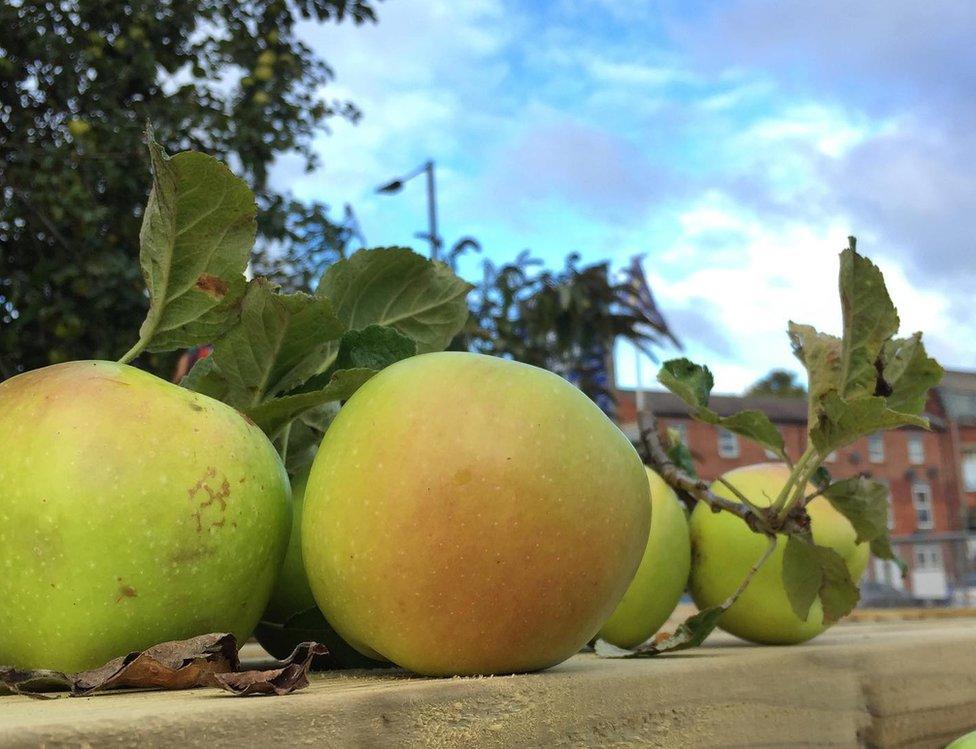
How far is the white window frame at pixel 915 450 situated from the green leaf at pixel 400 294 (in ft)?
141

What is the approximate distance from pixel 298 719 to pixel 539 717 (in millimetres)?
187

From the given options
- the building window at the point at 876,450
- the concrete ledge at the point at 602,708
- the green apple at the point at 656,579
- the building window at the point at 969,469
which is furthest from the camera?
the building window at the point at 969,469

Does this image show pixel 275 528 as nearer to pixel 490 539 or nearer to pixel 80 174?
pixel 490 539

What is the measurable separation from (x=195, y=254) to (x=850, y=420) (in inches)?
24.3

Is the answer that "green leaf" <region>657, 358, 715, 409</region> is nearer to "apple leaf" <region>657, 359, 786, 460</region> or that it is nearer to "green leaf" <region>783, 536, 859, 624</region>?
"apple leaf" <region>657, 359, 786, 460</region>

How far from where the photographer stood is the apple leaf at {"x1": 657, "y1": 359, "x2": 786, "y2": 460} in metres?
1.02

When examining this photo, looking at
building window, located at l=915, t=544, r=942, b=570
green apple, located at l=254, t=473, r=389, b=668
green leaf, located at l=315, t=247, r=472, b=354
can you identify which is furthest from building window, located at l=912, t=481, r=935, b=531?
green apple, located at l=254, t=473, r=389, b=668

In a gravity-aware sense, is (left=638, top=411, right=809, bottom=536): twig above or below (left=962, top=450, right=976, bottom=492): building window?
below

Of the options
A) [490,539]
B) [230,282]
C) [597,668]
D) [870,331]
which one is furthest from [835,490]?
[230,282]

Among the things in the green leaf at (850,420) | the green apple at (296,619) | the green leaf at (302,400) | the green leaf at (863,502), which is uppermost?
the green leaf at (302,400)

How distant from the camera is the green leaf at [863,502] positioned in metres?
1.17

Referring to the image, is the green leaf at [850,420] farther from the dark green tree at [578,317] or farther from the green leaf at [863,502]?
the dark green tree at [578,317]

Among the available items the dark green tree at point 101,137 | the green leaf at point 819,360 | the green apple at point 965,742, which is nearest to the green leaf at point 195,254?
the green leaf at point 819,360

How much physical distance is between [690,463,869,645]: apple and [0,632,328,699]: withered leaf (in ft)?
2.28
